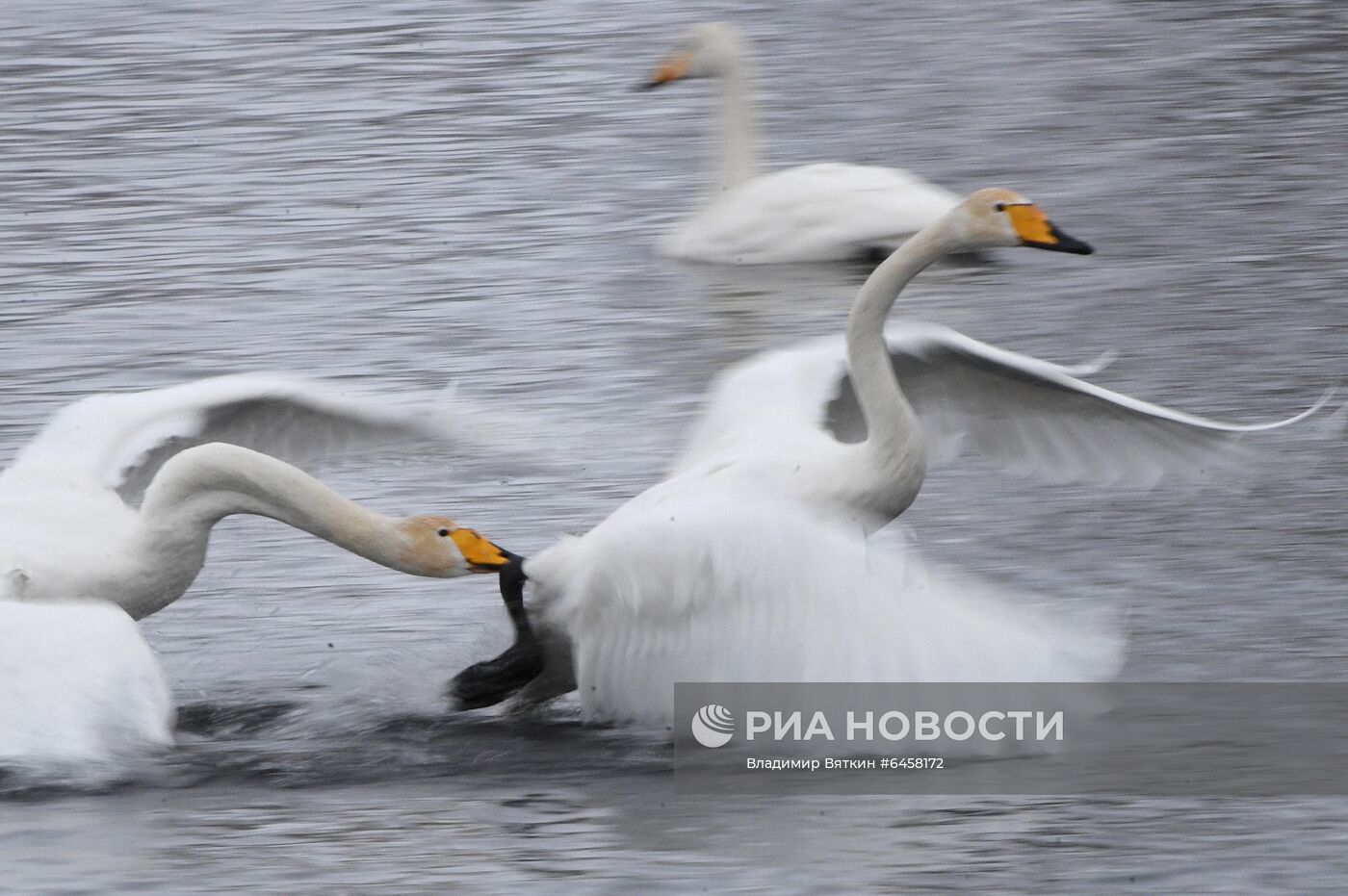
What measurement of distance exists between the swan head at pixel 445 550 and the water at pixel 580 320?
536 mm

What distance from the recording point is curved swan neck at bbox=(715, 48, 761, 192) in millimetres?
13297

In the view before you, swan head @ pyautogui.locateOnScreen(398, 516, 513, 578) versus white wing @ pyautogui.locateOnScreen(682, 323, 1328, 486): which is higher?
white wing @ pyautogui.locateOnScreen(682, 323, 1328, 486)

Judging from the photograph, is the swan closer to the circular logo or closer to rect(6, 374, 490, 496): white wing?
the circular logo

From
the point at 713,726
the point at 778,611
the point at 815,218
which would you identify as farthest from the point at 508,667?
the point at 815,218

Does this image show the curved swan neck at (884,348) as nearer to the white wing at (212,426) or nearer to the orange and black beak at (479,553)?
the orange and black beak at (479,553)

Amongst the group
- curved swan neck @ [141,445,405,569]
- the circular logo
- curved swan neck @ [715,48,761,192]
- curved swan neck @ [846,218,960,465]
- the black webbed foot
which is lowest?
the circular logo

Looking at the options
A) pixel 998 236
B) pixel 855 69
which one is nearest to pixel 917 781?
pixel 998 236

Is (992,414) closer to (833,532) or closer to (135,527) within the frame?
(833,532)

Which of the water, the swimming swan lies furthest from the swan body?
the swimming swan

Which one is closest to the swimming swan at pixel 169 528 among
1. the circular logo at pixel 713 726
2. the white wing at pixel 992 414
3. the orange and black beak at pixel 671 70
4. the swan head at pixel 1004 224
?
the circular logo at pixel 713 726

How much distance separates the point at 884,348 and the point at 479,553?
132cm

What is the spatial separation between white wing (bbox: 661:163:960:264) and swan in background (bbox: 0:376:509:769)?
4222mm

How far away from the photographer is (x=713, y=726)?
702 centimetres

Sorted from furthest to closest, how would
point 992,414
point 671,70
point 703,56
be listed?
point 671,70 → point 703,56 → point 992,414
